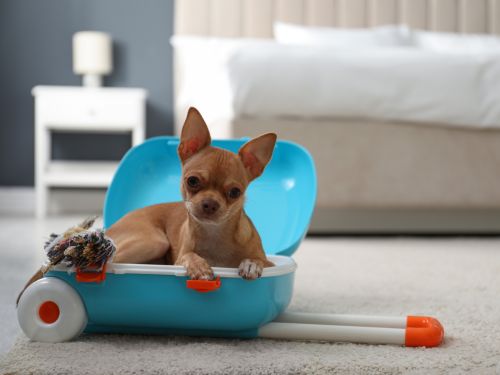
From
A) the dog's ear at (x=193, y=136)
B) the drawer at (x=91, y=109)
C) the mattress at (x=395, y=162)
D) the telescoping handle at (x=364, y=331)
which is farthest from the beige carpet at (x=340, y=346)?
the drawer at (x=91, y=109)

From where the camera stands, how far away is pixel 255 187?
6.22ft

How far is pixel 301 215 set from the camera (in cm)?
175

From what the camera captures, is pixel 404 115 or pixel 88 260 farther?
pixel 404 115

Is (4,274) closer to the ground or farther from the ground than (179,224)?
closer to the ground

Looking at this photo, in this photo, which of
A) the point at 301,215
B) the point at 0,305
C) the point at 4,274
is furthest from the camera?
the point at 4,274

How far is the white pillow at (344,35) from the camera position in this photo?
13.1 feet

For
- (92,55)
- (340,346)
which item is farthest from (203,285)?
(92,55)

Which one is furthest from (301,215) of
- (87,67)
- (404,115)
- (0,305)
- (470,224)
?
(87,67)

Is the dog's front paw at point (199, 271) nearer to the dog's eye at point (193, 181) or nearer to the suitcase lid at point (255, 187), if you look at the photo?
the dog's eye at point (193, 181)

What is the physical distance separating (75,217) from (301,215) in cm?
239

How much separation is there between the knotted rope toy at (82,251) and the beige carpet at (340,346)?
0.14 meters

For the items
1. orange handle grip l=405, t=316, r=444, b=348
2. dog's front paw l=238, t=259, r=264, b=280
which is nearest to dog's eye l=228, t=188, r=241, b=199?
dog's front paw l=238, t=259, r=264, b=280

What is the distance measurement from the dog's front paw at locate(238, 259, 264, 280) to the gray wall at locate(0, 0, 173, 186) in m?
3.24

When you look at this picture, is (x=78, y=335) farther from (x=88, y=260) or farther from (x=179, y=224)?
(x=179, y=224)
